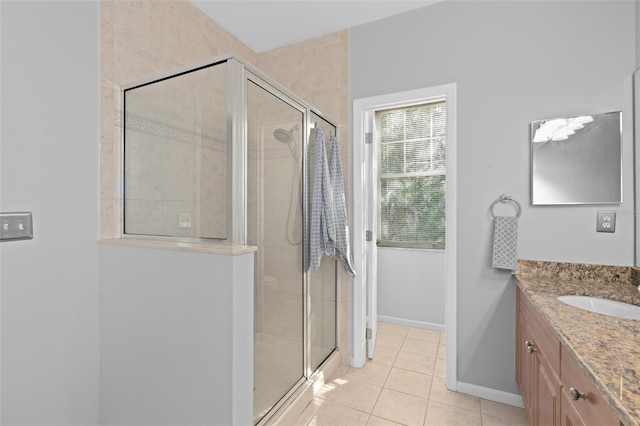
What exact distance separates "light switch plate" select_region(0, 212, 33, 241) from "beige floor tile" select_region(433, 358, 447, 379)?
2579mm

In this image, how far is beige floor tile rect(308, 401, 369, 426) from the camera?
1.70 m

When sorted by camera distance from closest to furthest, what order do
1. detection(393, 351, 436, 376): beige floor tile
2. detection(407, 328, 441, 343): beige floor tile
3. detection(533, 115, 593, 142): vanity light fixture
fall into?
detection(533, 115, 593, 142): vanity light fixture
detection(393, 351, 436, 376): beige floor tile
detection(407, 328, 441, 343): beige floor tile

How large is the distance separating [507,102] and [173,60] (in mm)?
2176

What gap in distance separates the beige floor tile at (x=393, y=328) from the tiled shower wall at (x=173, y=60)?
→ 2.91 ft

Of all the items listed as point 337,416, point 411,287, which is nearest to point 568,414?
point 337,416

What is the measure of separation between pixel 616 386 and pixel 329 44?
8.43ft

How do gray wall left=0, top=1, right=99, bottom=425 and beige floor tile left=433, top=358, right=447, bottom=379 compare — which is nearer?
gray wall left=0, top=1, right=99, bottom=425

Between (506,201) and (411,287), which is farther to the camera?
(411,287)

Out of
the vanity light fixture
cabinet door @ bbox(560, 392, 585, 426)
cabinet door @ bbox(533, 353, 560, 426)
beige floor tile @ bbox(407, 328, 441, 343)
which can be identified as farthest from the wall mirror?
beige floor tile @ bbox(407, 328, 441, 343)

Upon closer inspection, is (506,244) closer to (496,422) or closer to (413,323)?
(496,422)

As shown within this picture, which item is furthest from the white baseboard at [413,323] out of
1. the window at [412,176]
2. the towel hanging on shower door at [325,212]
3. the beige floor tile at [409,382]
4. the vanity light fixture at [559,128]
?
the vanity light fixture at [559,128]

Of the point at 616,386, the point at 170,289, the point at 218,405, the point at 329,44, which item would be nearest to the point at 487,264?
the point at 616,386

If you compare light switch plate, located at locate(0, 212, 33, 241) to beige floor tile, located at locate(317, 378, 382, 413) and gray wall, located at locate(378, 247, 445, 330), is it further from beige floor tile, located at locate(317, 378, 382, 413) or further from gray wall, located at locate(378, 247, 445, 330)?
gray wall, located at locate(378, 247, 445, 330)

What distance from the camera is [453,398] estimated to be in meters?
1.94
